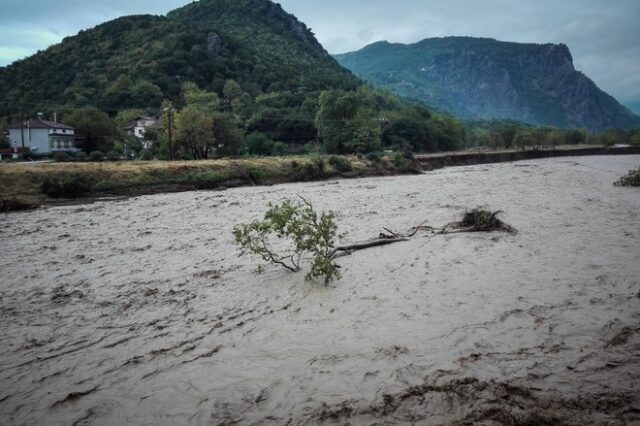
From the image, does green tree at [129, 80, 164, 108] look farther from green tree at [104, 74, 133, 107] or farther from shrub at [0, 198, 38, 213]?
shrub at [0, 198, 38, 213]

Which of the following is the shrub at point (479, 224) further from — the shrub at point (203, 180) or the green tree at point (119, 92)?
the green tree at point (119, 92)


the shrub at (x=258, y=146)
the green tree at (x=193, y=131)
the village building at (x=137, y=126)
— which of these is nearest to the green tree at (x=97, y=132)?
the village building at (x=137, y=126)

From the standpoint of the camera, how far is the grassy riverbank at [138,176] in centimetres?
2994

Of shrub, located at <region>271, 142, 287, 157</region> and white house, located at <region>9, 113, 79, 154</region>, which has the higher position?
white house, located at <region>9, 113, 79, 154</region>

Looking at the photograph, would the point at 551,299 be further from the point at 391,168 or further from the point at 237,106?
the point at 237,106

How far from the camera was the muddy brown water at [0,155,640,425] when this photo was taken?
4.86 m

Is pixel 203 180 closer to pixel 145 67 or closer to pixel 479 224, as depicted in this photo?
pixel 479 224

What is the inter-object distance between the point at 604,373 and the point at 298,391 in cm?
413

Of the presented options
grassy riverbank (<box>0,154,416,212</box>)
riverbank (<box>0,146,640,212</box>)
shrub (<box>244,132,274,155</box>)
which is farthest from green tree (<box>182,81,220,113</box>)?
grassy riverbank (<box>0,154,416,212</box>)

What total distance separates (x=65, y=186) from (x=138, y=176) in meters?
6.26

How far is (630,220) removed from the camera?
15344 millimetres

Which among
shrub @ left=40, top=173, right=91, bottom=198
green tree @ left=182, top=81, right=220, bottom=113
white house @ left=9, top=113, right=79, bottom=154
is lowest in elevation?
shrub @ left=40, top=173, right=91, bottom=198

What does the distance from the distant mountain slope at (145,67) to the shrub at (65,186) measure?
271 ft

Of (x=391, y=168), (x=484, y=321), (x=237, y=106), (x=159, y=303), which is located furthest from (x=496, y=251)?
(x=237, y=106)
